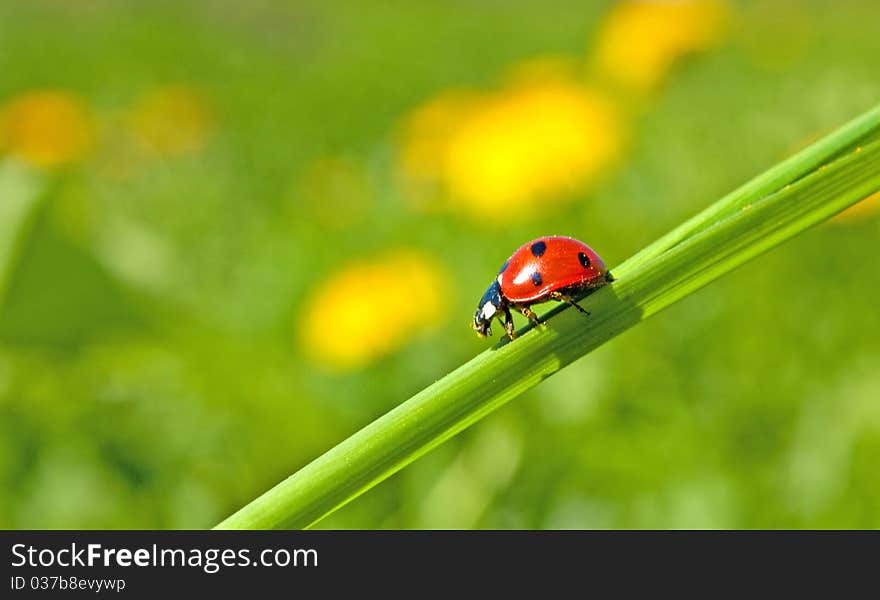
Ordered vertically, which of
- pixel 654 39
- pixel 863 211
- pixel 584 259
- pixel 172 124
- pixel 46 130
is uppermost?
pixel 172 124

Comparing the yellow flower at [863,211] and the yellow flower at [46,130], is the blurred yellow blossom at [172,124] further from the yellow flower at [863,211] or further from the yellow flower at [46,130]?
the yellow flower at [863,211]

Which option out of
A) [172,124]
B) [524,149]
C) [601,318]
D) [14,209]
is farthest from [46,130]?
[601,318]

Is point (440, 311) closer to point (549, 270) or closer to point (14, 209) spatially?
point (14, 209)

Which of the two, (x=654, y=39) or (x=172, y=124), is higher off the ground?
(x=172, y=124)

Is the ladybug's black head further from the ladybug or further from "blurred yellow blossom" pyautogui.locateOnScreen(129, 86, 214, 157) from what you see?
"blurred yellow blossom" pyautogui.locateOnScreen(129, 86, 214, 157)

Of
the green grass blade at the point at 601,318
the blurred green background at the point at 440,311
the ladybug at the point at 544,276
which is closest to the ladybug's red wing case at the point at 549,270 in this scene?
the ladybug at the point at 544,276

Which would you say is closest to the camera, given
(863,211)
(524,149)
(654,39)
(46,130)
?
(863,211)
